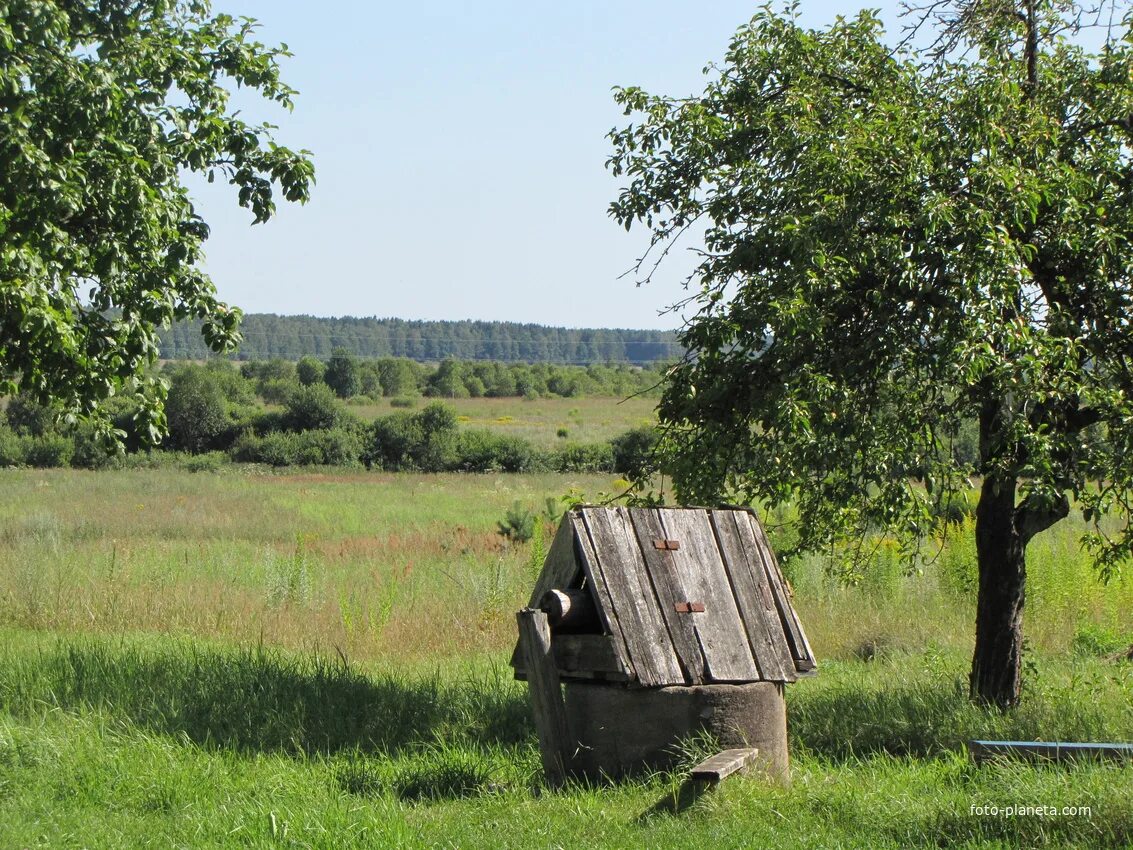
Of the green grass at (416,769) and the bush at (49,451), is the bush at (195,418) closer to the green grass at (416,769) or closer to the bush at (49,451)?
the bush at (49,451)

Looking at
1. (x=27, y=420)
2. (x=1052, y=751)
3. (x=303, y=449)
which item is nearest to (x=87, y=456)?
A: (x=303, y=449)

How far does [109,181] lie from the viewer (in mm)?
8234

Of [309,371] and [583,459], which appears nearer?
[583,459]

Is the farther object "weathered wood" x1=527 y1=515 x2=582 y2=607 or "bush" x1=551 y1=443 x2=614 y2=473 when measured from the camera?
"bush" x1=551 y1=443 x2=614 y2=473

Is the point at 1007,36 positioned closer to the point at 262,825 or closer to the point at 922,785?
the point at 922,785

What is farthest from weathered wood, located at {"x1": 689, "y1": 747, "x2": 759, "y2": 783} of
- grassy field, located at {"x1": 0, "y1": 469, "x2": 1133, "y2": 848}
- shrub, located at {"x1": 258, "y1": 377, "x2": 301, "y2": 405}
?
shrub, located at {"x1": 258, "y1": 377, "x2": 301, "y2": 405}

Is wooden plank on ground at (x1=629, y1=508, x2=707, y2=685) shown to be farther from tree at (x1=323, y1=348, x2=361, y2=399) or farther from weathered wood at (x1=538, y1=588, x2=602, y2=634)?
tree at (x1=323, y1=348, x2=361, y2=399)

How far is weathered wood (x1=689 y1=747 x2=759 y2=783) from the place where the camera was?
590 centimetres

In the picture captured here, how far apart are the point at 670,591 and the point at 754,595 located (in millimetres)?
603

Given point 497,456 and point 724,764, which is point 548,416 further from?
point 724,764

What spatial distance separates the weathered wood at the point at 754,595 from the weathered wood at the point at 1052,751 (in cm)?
113

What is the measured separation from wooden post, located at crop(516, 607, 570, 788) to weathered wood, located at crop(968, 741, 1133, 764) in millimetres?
2319

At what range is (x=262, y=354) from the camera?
16700 cm

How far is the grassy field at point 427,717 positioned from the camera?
560cm
